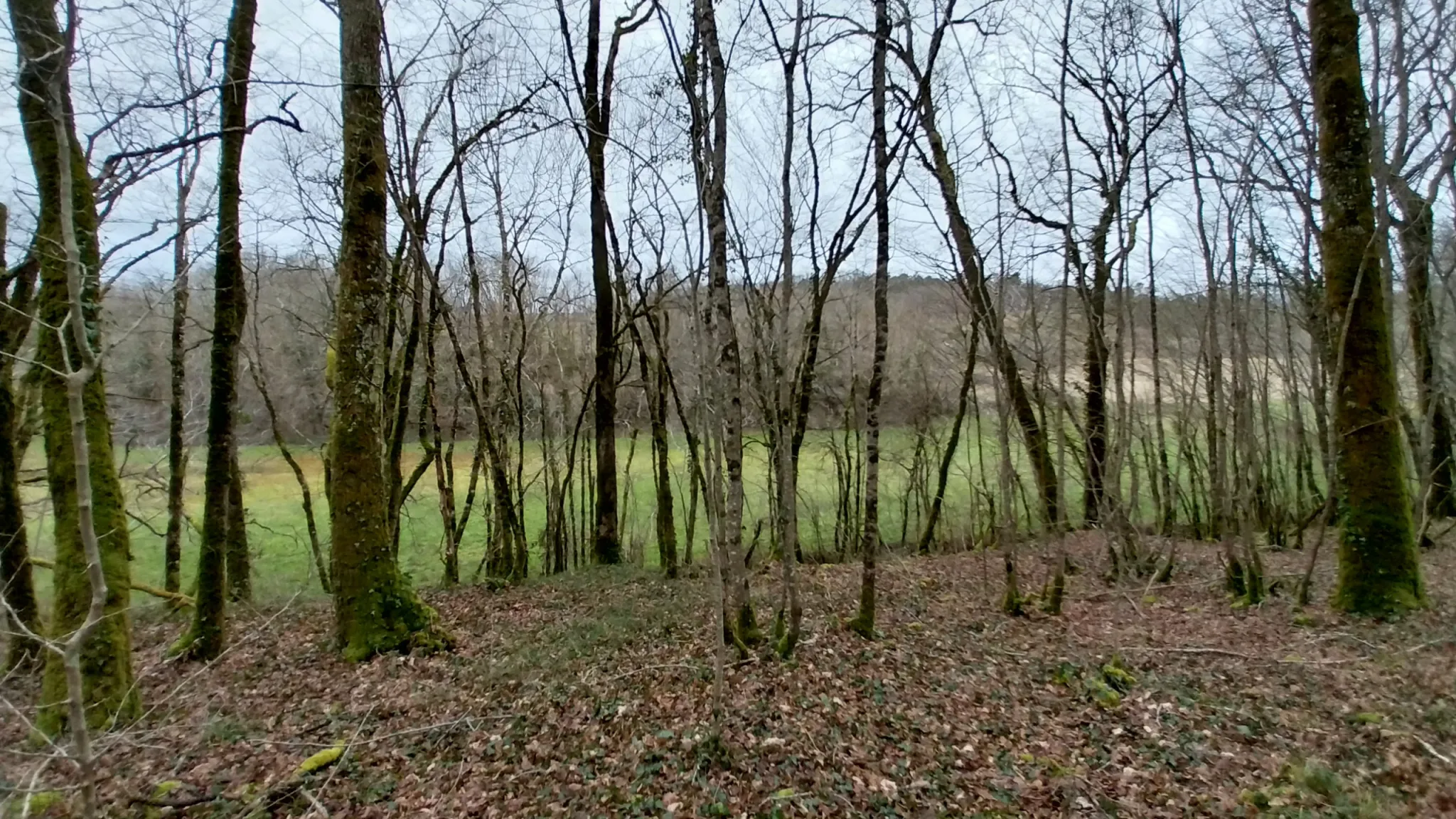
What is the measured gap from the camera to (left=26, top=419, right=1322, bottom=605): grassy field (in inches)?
587

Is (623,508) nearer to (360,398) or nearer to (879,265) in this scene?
(360,398)

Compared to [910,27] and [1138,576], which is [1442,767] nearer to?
[1138,576]

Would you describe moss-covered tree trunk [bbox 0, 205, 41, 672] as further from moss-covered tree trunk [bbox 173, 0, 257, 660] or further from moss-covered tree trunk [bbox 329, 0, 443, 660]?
moss-covered tree trunk [bbox 329, 0, 443, 660]

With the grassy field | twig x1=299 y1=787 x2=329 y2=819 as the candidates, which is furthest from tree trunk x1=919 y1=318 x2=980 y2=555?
twig x1=299 y1=787 x2=329 y2=819

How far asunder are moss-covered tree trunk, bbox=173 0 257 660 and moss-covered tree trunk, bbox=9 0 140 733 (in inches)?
44.2

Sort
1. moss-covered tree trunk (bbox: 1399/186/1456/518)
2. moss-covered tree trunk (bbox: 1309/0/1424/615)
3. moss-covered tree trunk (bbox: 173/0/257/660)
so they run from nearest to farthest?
moss-covered tree trunk (bbox: 173/0/257/660) < moss-covered tree trunk (bbox: 1309/0/1424/615) < moss-covered tree trunk (bbox: 1399/186/1456/518)

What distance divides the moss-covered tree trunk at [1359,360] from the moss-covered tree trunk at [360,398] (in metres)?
8.95

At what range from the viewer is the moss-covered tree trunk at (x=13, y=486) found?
679cm

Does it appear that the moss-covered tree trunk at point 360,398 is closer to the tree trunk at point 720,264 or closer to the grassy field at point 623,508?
the tree trunk at point 720,264

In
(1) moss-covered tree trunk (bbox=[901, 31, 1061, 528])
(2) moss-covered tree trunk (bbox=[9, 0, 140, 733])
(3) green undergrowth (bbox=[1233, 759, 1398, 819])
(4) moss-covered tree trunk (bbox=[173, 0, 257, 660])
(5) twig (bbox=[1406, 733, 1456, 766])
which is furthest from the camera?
(1) moss-covered tree trunk (bbox=[901, 31, 1061, 528])

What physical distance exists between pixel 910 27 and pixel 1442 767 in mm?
10793

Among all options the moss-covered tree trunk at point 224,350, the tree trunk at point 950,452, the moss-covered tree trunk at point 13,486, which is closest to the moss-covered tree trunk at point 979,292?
the tree trunk at point 950,452

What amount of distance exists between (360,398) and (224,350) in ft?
3.79

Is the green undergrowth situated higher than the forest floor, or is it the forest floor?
the green undergrowth
